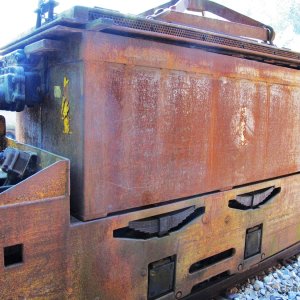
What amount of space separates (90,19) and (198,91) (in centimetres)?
99

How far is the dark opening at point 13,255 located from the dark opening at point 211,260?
1462 mm

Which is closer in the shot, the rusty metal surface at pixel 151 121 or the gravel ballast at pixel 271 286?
the rusty metal surface at pixel 151 121

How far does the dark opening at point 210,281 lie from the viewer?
300cm

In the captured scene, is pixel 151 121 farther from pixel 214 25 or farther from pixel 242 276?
pixel 242 276

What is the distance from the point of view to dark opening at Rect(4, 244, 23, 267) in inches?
74.1

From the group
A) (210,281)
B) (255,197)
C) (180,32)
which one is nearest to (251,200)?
(255,197)

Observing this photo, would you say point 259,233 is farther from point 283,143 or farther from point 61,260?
point 61,260

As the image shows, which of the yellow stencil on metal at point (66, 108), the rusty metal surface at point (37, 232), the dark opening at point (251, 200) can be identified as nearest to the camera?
the rusty metal surface at point (37, 232)

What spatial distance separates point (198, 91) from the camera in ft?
8.60

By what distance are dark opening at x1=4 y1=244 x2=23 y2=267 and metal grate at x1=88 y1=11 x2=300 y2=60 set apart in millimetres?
1331

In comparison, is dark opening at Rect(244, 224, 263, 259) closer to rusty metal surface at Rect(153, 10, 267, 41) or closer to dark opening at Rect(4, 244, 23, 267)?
rusty metal surface at Rect(153, 10, 267, 41)

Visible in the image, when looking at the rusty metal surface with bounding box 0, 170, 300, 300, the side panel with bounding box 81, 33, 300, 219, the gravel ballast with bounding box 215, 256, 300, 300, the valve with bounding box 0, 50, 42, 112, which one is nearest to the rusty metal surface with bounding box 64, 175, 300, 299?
the rusty metal surface with bounding box 0, 170, 300, 300

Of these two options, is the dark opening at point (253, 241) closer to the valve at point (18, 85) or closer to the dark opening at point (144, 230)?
the dark opening at point (144, 230)

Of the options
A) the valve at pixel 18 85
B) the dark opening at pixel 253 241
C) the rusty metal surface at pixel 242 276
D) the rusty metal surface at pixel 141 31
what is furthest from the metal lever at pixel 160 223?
the rusty metal surface at pixel 141 31
